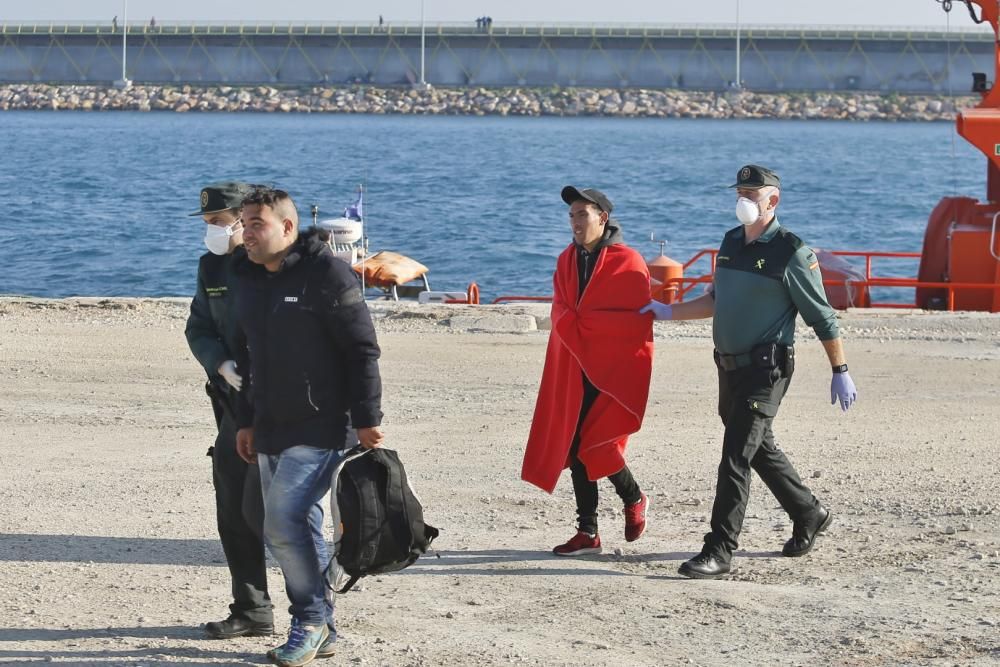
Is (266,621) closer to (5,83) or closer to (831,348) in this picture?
(831,348)

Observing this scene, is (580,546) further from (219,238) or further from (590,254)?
A: (219,238)

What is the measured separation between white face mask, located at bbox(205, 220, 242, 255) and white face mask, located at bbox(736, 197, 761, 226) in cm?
237

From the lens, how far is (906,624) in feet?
22.4

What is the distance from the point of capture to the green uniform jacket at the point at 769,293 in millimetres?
7457

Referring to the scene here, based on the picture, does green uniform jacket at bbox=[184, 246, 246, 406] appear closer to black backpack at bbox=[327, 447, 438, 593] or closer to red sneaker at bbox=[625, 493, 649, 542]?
black backpack at bbox=[327, 447, 438, 593]

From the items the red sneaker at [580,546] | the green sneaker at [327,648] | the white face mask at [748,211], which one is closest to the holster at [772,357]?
the white face mask at [748,211]

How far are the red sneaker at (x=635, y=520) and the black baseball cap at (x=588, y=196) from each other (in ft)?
4.83

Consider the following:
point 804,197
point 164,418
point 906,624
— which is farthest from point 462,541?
point 804,197

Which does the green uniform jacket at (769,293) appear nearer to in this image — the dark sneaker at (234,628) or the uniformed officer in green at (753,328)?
the uniformed officer in green at (753,328)

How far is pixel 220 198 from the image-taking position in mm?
6402

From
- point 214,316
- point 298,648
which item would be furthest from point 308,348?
point 298,648

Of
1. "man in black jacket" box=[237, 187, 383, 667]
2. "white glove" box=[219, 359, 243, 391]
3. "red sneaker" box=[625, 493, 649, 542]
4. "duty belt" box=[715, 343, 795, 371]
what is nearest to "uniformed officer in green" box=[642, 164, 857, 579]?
"duty belt" box=[715, 343, 795, 371]

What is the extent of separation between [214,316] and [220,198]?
468 millimetres

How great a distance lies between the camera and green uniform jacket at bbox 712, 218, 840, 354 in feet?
24.5
